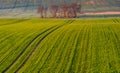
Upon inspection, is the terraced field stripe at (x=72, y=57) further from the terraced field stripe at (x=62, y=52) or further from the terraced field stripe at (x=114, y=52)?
the terraced field stripe at (x=114, y=52)

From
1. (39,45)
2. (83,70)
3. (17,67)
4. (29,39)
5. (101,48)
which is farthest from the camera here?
(29,39)

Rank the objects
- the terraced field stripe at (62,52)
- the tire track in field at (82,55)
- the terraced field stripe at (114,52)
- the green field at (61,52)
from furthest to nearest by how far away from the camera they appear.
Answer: the terraced field stripe at (62,52) → the green field at (61,52) → the tire track in field at (82,55) → the terraced field stripe at (114,52)

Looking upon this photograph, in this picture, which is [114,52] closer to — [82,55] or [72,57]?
[82,55]

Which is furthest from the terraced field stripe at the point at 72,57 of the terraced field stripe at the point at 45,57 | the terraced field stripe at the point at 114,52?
the terraced field stripe at the point at 114,52

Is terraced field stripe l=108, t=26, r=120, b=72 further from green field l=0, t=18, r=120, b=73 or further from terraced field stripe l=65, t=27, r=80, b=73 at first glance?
terraced field stripe l=65, t=27, r=80, b=73

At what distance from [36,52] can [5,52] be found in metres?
5.59

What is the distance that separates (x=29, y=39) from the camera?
59.8 metres

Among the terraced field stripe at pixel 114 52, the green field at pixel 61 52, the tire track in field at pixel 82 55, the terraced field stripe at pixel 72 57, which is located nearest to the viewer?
the terraced field stripe at pixel 114 52

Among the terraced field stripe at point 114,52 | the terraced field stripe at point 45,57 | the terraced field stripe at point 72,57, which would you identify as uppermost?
the terraced field stripe at point 114,52

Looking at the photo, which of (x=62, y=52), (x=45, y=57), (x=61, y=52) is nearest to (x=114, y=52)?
(x=62, y=52)

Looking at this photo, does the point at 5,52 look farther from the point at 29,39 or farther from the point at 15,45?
the point at 29,39

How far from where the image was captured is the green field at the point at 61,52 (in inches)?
1651

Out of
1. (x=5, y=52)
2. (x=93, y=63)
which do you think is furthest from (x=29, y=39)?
(x=93, y=63)

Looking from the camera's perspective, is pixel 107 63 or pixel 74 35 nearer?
pixel 107 63
